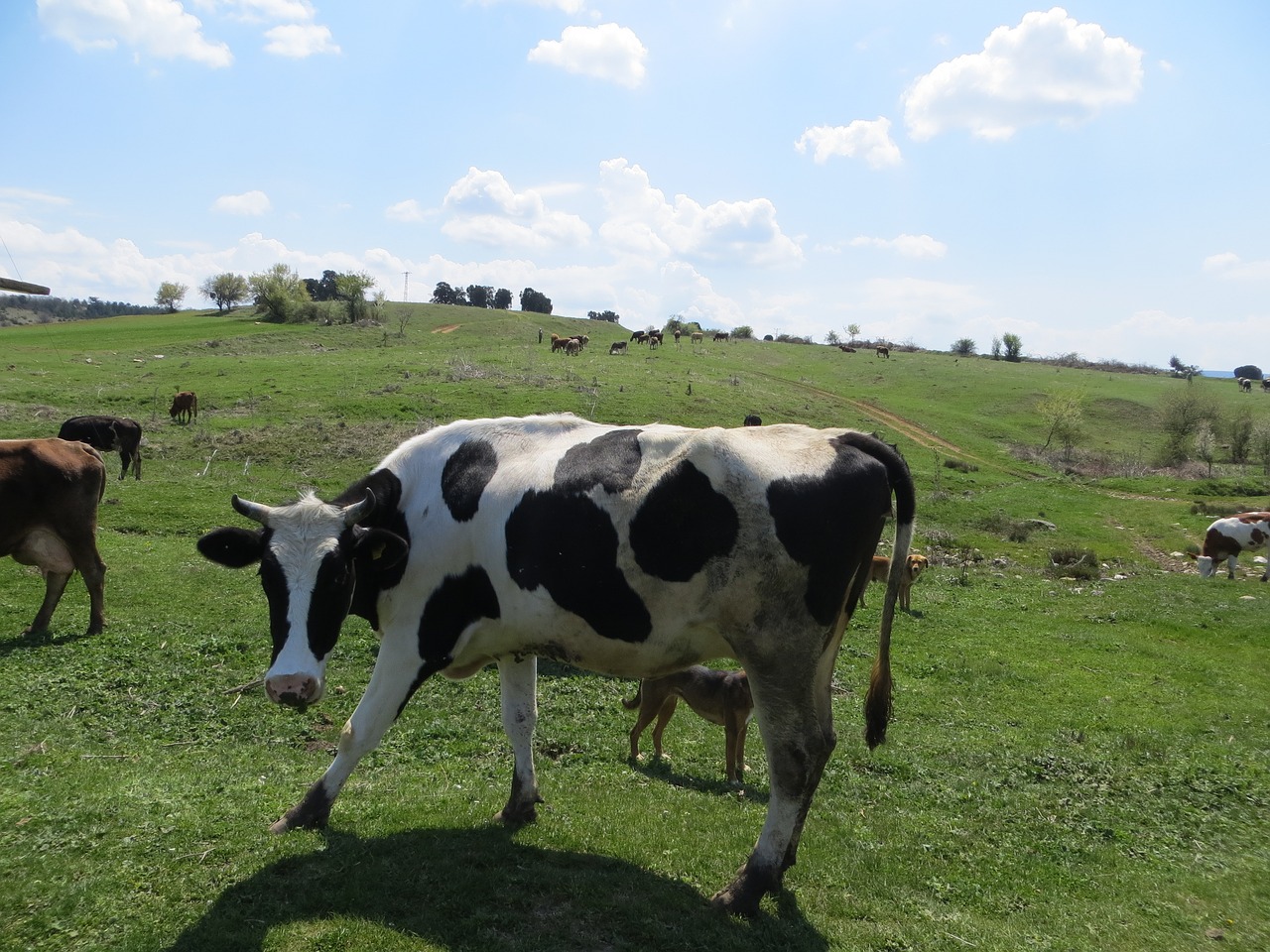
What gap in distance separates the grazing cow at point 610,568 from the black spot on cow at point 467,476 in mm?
18

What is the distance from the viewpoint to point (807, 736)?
6.02 metres

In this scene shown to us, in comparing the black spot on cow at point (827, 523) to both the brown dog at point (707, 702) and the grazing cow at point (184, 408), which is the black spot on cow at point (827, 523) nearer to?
the brown dog at point (707, 702)

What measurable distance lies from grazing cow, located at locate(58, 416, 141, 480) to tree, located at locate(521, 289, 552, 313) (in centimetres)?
12334

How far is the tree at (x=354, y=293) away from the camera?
8544cm

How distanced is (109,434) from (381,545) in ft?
81.4

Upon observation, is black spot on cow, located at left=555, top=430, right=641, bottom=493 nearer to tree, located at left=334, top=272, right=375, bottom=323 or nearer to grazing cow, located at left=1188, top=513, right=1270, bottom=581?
grazing cow, located at left=1188, top=513, right=1270, bottom=581

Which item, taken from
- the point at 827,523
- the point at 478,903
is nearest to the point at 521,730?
the point at 478,903

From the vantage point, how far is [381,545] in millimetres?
6551

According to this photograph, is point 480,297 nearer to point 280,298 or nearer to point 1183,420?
point 280,298

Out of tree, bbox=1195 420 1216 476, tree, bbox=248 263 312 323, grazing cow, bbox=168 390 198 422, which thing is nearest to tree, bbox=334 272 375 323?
tree, bbox=248 263 312 323

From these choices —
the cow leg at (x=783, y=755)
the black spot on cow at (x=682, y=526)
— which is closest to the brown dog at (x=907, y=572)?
the cow leg at (x=783, y=755)

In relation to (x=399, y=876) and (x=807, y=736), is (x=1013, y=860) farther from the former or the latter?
(x=399, y=876)

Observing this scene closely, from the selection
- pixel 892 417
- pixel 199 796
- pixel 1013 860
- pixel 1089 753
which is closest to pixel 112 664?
pixel 199 796

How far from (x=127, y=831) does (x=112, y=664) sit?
5.85 meters
